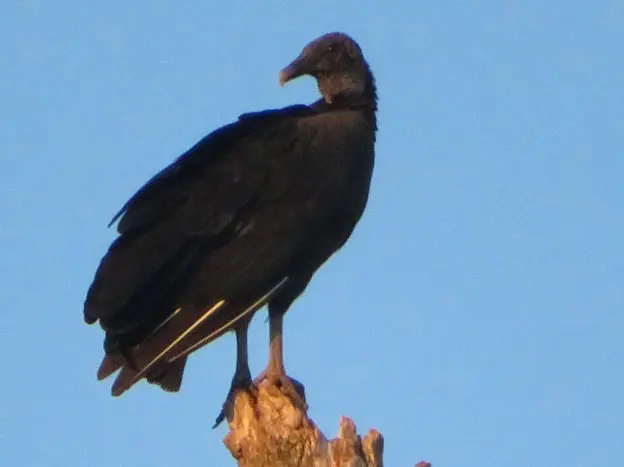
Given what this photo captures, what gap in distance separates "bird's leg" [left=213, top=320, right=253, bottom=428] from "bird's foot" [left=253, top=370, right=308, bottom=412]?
62mm

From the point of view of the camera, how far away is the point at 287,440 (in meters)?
4.68

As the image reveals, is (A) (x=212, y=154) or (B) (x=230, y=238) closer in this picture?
(B) (x=230, y=238)

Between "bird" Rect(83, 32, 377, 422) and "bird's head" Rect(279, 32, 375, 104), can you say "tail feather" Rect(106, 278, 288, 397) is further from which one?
"bird's head" Rect(279, 32, 375, 104)

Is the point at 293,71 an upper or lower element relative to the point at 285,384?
upper

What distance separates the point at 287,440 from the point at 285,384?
0.79m

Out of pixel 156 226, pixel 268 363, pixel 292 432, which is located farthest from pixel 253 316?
pixel 292 432

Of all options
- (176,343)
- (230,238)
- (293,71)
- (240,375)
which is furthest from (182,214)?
(293,71)

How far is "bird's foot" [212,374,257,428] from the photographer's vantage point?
17.7 ft

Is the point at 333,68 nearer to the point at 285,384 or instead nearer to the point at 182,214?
the point at 182,214

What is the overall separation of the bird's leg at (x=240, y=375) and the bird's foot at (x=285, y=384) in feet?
0.20

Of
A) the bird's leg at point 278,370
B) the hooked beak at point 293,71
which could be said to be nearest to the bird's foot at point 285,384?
the bird's leg at point 278,370

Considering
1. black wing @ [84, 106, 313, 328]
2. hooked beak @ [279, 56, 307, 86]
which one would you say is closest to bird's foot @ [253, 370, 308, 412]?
black wing @ [84, 106, 313, 328]

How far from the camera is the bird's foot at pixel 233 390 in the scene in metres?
5.40

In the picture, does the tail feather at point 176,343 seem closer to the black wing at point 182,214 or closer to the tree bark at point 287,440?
the black wing at point 182,214
